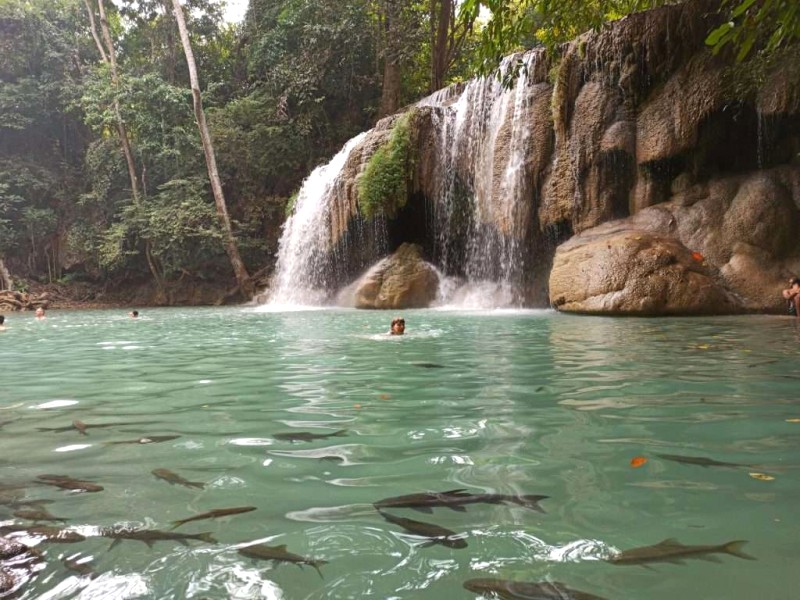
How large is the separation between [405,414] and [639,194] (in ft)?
37.4

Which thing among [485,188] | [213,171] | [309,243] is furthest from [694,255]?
[213,171]

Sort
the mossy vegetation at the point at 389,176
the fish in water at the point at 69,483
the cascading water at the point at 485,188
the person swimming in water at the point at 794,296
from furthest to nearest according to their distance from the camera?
the mossy vegetation at the point at 389,176
the cascading water at the point at 485,188
the person swimming in water at the point at 794,296
the fish in water at the point at 69,483

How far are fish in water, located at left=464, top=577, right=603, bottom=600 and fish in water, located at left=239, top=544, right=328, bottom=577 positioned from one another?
449 millimetres

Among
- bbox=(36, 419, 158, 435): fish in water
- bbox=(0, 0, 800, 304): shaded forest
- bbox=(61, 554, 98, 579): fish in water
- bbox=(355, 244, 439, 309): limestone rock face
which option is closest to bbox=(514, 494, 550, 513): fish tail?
bbox=(61, 554, 98, 579): fish in water

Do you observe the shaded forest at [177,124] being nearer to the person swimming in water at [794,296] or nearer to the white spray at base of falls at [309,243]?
the white spray at base of falls at [309,243]

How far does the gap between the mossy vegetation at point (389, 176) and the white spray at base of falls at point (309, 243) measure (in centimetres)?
171

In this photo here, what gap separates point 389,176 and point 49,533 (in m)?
15.1

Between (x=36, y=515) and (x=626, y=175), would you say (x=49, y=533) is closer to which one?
(x=36, y=515)

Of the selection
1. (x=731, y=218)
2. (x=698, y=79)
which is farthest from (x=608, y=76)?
(x=731, y=218)

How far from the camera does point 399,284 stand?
15953 millimetres

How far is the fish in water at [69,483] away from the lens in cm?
236

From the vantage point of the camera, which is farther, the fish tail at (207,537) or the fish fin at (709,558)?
the fish tail at (207,537)

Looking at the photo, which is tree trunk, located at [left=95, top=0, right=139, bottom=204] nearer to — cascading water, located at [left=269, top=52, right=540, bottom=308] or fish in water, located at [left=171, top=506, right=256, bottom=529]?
cascading water, located at [left=269, top=52, right=540, bottom=308]

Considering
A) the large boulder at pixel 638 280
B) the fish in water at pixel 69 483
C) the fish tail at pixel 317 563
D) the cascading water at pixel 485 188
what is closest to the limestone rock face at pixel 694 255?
the large boulder at pixel 638 280
